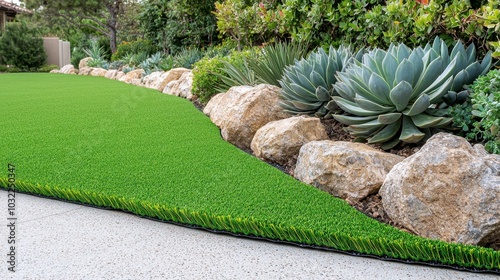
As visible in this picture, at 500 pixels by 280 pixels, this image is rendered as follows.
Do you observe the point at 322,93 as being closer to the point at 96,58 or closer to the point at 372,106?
the point at 372,106

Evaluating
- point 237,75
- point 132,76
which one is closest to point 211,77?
point 237,75

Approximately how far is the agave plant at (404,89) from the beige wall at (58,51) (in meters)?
27.1

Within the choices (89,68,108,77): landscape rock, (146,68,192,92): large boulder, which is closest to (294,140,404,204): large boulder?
(146,68,192,92): large boulder

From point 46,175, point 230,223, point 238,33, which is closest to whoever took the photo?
point 230,223

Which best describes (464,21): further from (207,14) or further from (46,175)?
(207,14)

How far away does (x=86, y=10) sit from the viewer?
25.5m

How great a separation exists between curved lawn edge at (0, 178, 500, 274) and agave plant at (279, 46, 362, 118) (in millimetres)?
2463

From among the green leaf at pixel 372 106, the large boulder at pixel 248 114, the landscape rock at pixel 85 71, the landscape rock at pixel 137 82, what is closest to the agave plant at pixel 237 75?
the large boulder at pixel 248 114

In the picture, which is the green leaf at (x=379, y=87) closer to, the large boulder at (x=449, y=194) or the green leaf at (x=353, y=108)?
the green leaf at (x=353, y=108)

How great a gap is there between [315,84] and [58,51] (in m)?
26.7

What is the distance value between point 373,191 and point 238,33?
835 centimetres

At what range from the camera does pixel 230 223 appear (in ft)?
11.1

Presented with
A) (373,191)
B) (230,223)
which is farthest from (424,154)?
(230,223)

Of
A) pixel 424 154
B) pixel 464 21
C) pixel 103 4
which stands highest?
pixel 464 21
